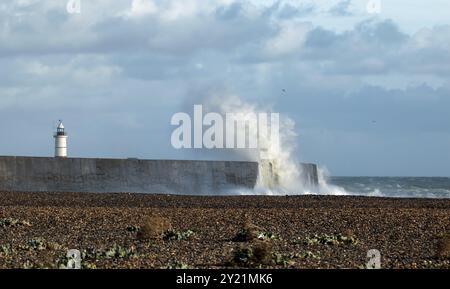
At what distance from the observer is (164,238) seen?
16578 millimetres

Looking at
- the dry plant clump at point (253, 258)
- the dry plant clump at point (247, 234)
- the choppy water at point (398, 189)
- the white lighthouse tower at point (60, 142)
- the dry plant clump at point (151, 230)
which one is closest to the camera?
the dry plant clump at point (253, 258)

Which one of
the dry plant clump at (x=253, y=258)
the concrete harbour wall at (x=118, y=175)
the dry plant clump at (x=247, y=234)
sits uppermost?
the concrete harbour wall at (x=118, y=175)

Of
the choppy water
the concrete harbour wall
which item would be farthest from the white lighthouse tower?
the choppy water

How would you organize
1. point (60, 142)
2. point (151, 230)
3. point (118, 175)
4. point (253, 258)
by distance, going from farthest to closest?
point (60, 142)
point (118, 175)
point (151, 230)
point (253, 258)

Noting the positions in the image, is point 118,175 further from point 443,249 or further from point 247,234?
point 443,249

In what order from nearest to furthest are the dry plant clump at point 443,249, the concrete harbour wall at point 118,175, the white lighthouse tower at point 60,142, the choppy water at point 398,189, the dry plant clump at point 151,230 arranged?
1. the dry plant clump at point 443,249
2. the dry plant clump at point 151,230
3. the concrete harbour wall at point 118,175
4. the white lighthouse tower at point 60,142
5. the choppy water at point 398,189

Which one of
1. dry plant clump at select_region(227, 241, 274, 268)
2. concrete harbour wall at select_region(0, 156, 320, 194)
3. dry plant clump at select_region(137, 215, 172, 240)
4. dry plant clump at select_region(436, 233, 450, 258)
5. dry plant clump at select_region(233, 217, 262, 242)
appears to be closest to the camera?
dry plant clump at select_region(227, 241, 274, 268)

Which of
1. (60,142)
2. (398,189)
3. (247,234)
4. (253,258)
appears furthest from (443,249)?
(398,189)

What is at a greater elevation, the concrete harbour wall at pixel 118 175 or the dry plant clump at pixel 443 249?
the concrete harbour wall at pixel 118 175

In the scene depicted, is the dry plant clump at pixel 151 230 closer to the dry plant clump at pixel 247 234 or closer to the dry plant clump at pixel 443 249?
the dry plant clump at pixel 247 234

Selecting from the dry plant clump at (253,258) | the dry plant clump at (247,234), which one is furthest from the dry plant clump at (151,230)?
the dry plant clump at (253,258)

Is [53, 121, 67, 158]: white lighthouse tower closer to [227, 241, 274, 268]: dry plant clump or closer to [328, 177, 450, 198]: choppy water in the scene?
[328, 177, 450, 198]: choppy water

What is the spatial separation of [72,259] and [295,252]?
3.24 meters

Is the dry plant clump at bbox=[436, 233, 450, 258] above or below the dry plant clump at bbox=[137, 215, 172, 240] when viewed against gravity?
below
